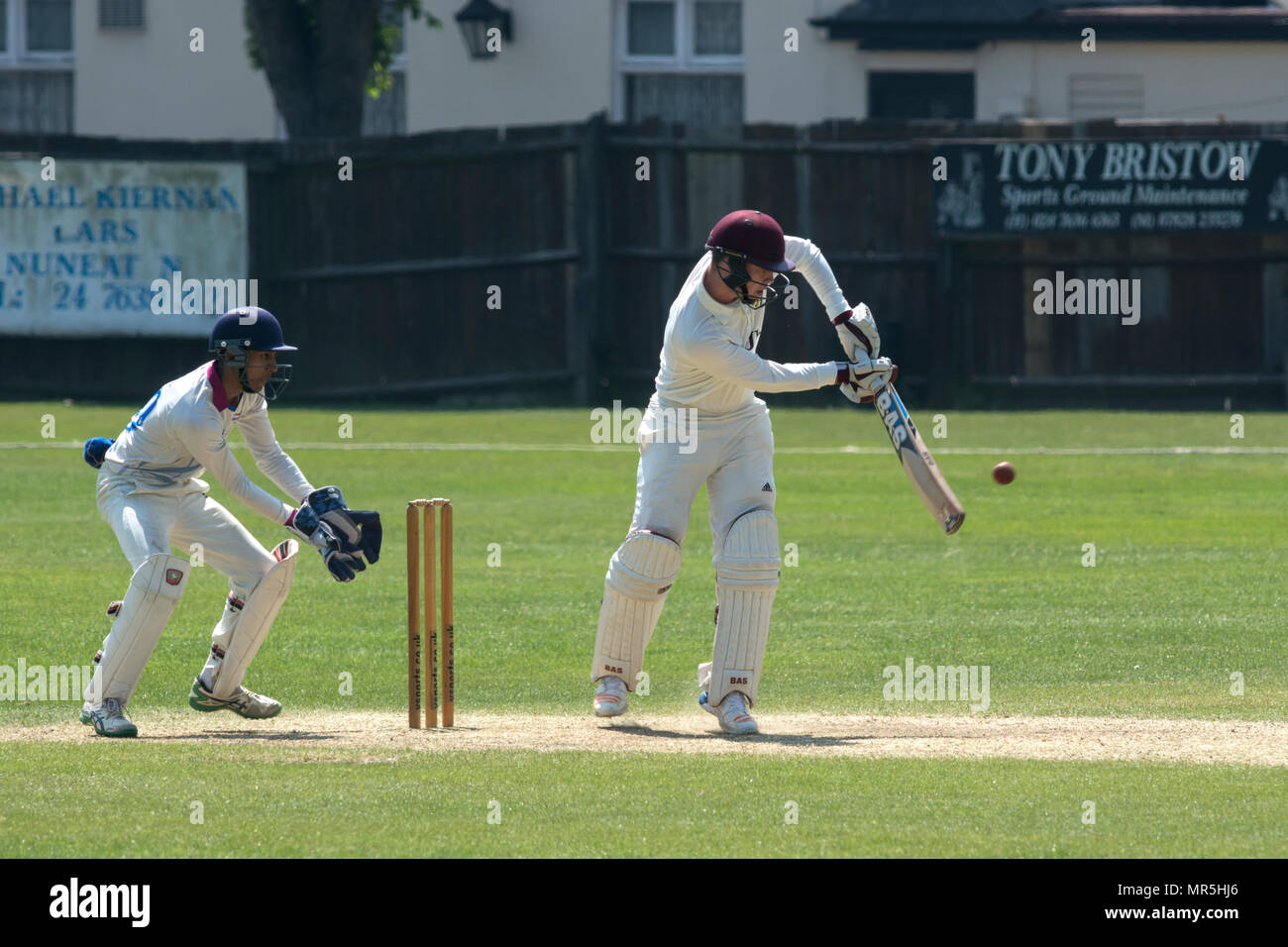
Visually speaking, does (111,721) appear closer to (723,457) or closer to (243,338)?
(243,338)

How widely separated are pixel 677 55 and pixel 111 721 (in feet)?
62.6

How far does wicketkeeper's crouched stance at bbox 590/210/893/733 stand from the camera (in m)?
8.33

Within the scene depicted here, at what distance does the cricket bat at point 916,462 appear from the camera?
27.8ft

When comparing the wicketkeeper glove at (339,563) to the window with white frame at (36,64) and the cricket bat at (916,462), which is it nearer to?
the cricket bat at (916,462)

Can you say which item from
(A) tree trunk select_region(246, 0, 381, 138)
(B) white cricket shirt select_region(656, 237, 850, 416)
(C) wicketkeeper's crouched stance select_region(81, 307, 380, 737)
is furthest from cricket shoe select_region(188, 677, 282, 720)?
(A) tree trunk select_region(246, 0, 381, 138)

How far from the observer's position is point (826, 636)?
11.1m

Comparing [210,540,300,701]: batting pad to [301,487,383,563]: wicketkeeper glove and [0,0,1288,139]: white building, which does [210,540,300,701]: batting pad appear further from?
[0,0,1288,139]: white building

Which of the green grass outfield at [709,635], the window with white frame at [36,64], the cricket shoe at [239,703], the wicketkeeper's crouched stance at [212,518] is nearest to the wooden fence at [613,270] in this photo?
the green grass outfield at [709,635]

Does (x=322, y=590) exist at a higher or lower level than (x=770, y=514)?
lower

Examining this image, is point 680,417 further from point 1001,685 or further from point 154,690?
point 154,690

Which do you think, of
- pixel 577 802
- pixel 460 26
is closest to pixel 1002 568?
pixel 577 802

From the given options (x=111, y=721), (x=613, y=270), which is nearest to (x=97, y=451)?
(x=111, y=721)

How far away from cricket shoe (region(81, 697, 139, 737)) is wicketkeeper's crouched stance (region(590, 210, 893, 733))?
2.05 m

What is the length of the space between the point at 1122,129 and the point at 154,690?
14.8 m
